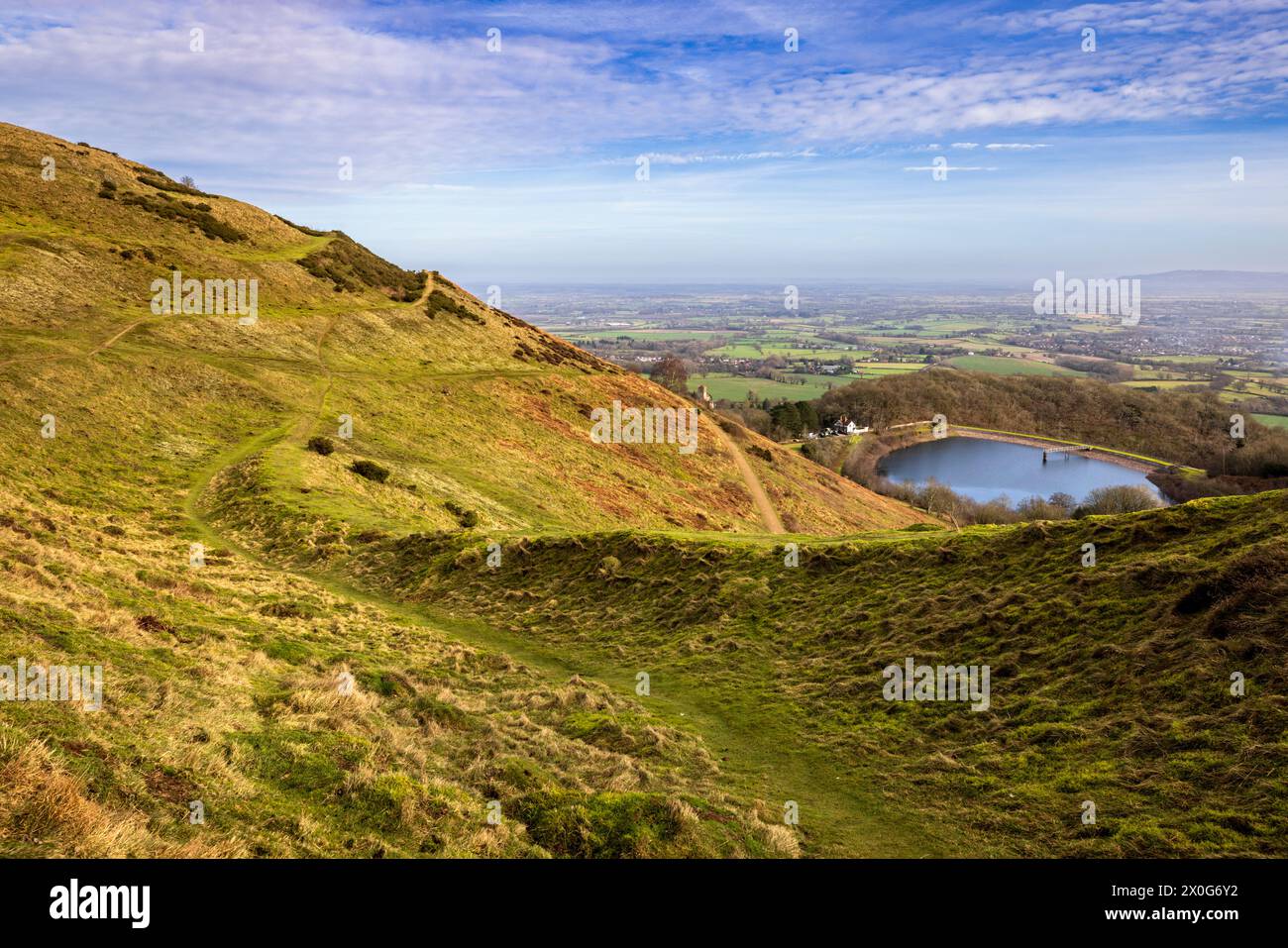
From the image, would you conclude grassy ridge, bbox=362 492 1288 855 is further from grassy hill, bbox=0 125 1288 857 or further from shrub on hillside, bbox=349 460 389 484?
shrub on hillside, bbox=349 460 389 484

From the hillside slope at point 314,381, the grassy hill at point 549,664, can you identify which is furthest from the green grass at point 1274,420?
the grassy hill at point 549,664

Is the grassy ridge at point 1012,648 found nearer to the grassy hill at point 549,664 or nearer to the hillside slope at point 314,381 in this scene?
the grassy hill at point 549,664

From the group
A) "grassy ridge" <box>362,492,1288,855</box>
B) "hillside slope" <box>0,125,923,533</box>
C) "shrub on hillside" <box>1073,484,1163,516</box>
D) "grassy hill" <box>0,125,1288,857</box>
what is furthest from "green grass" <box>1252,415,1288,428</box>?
"grassy ridge" <box>362,492,1288,855</box>

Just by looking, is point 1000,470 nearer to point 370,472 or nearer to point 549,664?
point 370,472

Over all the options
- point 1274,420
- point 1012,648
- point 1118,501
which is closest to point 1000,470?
point 1118,501
